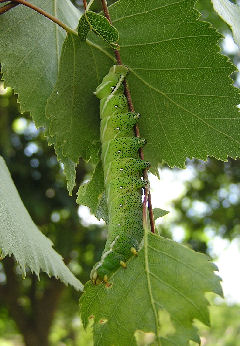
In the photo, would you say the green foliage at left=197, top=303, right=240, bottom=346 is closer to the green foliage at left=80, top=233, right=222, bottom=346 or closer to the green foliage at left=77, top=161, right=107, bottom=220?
the green foliage at left=77, top=161, right=107, bottom=220

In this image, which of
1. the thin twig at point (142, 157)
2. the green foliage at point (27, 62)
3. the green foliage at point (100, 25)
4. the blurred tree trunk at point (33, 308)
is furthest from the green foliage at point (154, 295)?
the blurred tree trunk at point (33, 308)

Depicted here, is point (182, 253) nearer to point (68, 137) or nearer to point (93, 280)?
point (93, 280)

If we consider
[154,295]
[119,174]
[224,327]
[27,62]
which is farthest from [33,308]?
[154,295]

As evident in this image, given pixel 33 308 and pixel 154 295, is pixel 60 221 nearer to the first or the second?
pixel 33 308

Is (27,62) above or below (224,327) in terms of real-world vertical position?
Answer: above

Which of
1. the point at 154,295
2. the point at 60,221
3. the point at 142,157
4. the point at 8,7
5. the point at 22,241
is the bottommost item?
the point at 60,221

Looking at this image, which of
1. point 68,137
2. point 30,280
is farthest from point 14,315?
point 68,137
